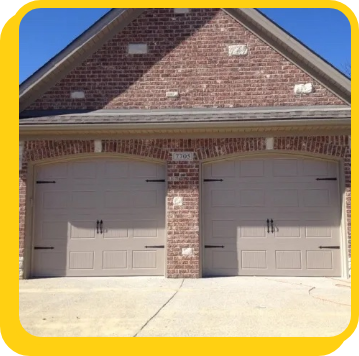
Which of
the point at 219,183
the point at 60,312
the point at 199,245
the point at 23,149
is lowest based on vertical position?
the point at 60,312

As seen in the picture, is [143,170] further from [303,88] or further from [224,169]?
[303,88]

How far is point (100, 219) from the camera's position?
9.59 m

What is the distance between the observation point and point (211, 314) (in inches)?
228

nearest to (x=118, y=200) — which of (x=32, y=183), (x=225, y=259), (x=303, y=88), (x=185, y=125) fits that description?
(x=32, y=183)

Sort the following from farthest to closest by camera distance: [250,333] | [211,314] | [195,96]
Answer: [195,96] < [211,314] < [250,333]

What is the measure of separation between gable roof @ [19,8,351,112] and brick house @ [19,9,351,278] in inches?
1.2

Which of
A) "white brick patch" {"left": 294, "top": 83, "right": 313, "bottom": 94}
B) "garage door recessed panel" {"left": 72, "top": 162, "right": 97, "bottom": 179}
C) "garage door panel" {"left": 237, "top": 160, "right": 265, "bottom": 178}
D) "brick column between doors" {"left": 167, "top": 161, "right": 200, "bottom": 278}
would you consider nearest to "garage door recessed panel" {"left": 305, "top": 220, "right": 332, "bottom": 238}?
"garage door panel" {"left": 237, "top": 160, "right": 265, "bottom": 178}

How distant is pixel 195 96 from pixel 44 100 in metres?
3.67

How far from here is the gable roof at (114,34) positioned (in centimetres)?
965

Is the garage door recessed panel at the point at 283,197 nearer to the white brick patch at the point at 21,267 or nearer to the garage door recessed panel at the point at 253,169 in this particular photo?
the garage door recessed panel at the point at 253,169

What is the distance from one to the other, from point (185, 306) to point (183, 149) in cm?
410

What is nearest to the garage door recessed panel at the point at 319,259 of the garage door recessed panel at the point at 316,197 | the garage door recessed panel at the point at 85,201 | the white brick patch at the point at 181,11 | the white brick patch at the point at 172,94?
the garage door recessed panel at the point at 316,197

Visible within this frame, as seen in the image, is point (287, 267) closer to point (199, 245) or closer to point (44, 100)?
point (199, 245)

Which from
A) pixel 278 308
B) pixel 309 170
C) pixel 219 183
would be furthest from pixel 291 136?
pixel 278 308
